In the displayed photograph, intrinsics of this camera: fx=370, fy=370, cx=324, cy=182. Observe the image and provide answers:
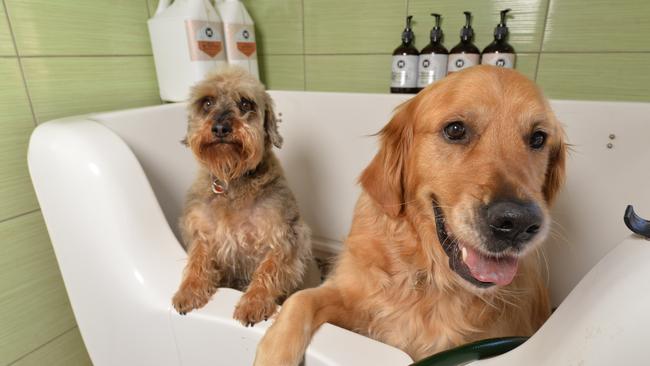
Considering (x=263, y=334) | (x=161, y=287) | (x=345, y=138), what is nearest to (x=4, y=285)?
(x=161, y=287)

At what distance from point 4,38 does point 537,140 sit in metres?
1.57

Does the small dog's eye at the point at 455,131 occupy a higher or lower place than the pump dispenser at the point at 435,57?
lower

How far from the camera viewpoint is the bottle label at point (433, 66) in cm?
155

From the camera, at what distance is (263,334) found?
2.51ft

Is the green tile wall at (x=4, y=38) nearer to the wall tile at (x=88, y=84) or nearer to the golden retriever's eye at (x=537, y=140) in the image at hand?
the wall tile at (x=88, y=84)

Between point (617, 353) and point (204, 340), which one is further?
point (204, 340)

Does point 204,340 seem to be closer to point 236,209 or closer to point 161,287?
point 161,287

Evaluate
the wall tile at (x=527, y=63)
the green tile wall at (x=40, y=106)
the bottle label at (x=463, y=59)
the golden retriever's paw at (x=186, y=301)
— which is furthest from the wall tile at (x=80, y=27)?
the wall tile at (x=527, y=63)

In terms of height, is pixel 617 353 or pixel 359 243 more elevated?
pixel 617 353

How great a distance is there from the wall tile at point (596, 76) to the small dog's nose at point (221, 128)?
124 cm

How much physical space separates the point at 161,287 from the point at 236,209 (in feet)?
1.28

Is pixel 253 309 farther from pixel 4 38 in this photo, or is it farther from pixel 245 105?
pixel 4 38

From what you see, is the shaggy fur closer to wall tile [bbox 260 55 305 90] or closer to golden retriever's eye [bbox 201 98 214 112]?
golden retriever's eye [bbox 201 98 214 112]

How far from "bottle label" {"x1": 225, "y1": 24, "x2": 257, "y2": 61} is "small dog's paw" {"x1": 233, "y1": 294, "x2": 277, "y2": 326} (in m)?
1.26
